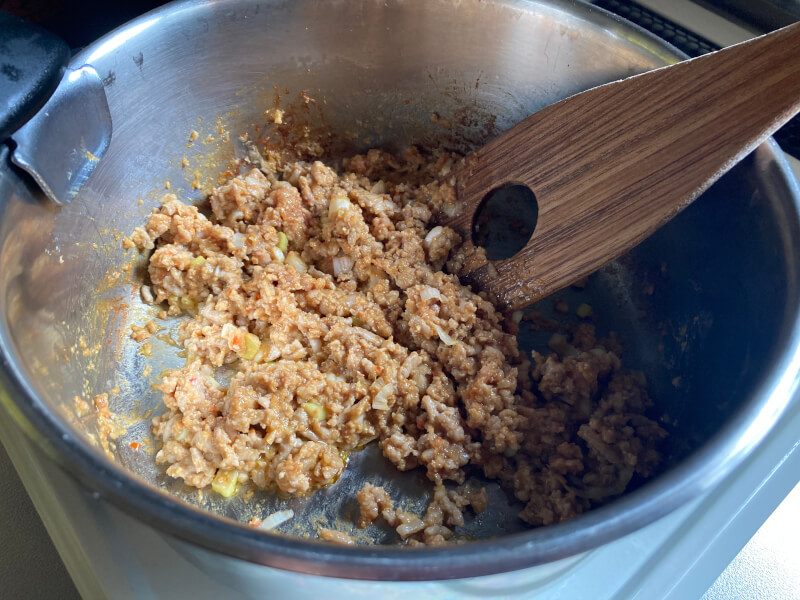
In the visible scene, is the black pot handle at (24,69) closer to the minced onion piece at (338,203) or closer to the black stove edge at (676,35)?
the minced onion piece at (338,203)

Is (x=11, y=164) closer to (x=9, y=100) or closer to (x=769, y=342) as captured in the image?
(x=9, y=100)

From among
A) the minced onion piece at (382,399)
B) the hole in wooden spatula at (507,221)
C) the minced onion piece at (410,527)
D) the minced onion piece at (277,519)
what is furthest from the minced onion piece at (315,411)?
the hole in wooden spatula at (507,221)

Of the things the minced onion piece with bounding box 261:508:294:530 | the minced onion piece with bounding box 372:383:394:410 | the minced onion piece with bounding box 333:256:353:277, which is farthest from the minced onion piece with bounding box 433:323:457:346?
the minced onion piece with bounding box 261:508:294:530

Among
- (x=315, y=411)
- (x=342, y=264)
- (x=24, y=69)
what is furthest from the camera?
(x=342, y=264)

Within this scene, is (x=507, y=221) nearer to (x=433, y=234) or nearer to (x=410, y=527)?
(x=433, y=234)

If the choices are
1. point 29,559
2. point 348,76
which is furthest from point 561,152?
point 29,559

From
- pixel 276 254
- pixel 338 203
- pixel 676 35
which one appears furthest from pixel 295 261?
pixel 676 35
